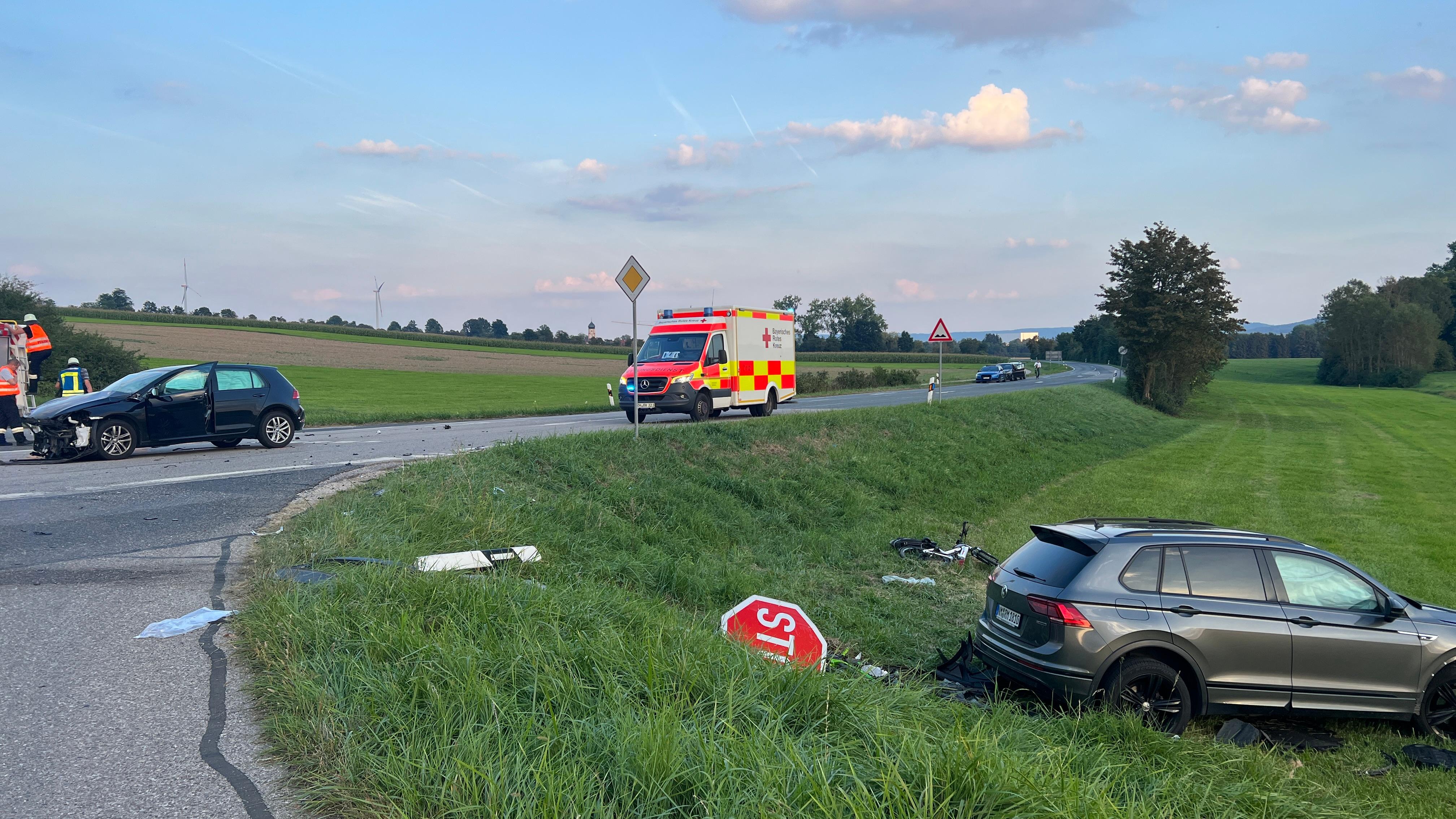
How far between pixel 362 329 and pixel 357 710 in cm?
9766

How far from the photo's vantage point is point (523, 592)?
5.81 m

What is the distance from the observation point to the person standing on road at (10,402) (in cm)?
1597

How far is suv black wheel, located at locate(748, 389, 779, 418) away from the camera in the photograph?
24.1m

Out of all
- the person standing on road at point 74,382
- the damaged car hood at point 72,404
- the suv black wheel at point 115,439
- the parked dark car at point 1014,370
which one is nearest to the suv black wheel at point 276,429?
the suv black wheel at point 115,439

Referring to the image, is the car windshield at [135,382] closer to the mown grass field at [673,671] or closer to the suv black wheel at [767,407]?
the mown grass field at [673,671]

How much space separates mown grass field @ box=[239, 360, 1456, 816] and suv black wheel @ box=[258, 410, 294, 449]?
17.8 ft

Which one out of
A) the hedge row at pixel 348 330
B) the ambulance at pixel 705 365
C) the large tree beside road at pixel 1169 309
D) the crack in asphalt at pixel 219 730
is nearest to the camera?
the crack in asphalt at pixel 219 730

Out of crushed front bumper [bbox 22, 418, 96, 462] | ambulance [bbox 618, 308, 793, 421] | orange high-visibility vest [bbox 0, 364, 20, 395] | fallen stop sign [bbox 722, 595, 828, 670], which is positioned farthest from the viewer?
ambulance [bbox 618, 308, 793, 421]

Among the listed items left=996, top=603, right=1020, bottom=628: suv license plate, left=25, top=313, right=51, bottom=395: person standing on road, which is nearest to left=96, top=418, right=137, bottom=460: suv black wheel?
left=25, top=313, right=51, bottom=395: person standing on road

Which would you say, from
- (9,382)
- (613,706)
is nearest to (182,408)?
(9,382)

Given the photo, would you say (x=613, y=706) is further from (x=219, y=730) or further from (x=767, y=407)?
(x=767, y=407)

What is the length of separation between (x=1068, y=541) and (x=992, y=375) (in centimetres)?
5731

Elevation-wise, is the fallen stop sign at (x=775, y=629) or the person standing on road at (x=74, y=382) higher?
the person standing on road at (x=74, y=382)

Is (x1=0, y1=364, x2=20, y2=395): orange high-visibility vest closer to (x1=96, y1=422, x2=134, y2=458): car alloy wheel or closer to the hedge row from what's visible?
(x1=96, y1=422, x2=134, y2=458): car alloy wheel
